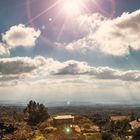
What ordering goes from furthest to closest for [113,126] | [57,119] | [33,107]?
[33,107] < [113,126] < [57,119]

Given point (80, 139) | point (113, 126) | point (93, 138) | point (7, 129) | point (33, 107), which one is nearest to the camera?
point (80, 139)

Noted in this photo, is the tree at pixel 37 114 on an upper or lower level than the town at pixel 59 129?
upper

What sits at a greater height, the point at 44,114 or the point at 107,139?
the point at 44,114

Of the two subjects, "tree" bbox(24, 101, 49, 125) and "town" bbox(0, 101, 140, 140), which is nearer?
"town" bbox(0, 101, 140, 140)

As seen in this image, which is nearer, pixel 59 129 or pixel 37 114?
pixel 59 129

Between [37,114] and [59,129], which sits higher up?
[37,114]

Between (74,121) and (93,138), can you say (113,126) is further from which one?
(93,138)

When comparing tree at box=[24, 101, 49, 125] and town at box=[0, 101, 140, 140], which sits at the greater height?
tree at box=[24, 101, 49, 125]

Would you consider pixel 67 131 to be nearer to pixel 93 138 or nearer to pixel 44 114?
pixel 93 138

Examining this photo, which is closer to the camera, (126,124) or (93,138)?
(93,138)

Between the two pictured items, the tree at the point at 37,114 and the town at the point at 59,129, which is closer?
the town at the point at 59,129

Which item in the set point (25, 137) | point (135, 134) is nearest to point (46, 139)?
point (25, 137)
